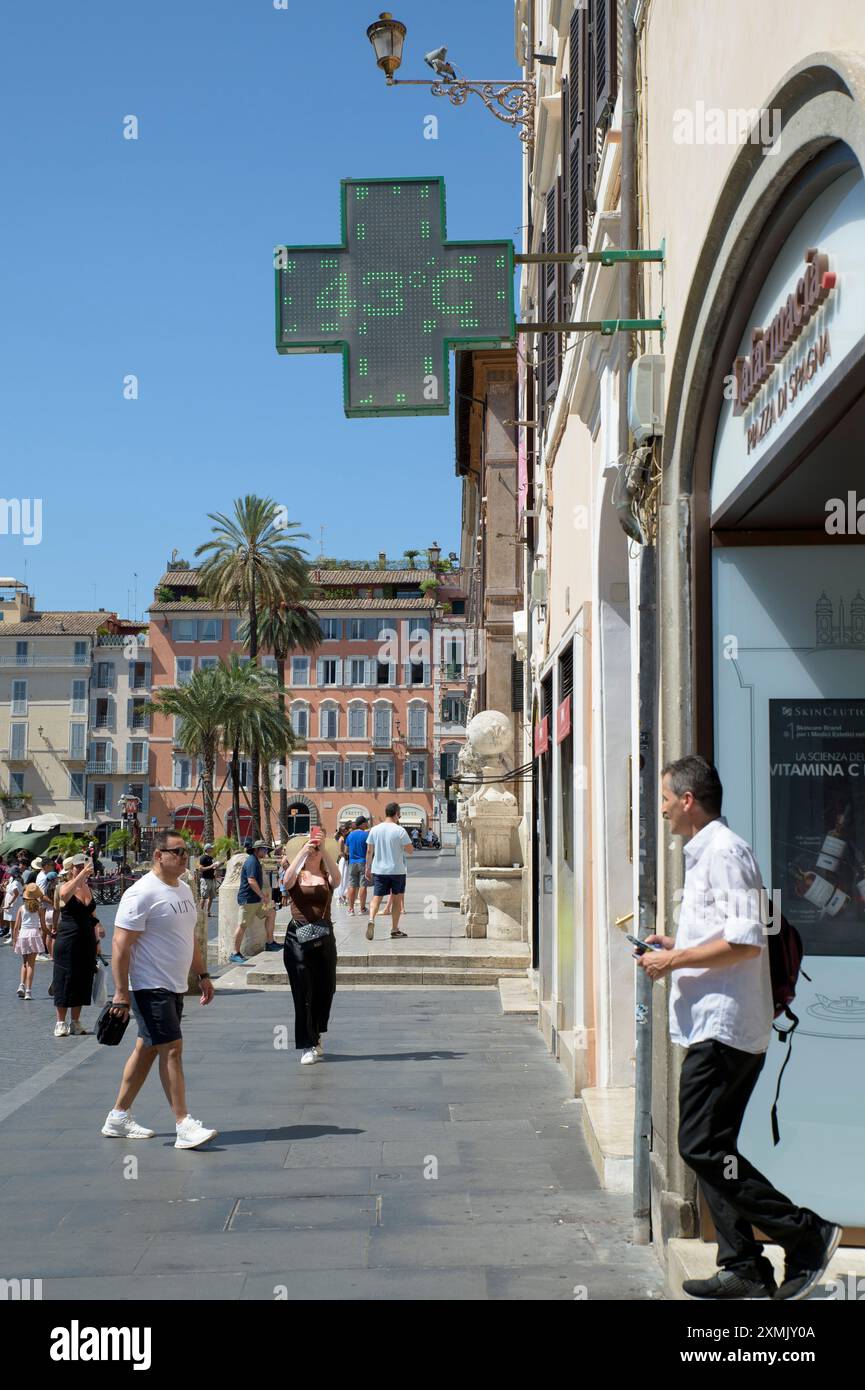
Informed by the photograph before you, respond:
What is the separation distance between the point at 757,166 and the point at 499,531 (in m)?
26.7

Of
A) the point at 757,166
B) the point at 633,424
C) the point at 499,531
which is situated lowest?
the point at 633,424

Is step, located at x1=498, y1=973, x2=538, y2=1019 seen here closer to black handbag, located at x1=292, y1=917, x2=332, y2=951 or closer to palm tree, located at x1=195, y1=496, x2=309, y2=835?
black handbag, located at x1=292, y1=917, x2=332, y2=951

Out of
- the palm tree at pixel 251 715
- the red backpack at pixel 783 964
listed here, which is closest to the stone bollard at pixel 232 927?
the red backpack at pixel 783 964

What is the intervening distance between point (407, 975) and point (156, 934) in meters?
8.96

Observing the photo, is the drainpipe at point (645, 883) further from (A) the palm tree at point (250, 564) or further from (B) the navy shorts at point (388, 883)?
(A) the palm tree at point (250, 564)

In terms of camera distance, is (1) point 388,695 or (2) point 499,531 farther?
(1) point 388,695

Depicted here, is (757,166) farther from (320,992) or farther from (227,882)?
(227,882)

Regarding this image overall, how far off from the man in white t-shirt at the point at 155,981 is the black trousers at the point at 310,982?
8.48 feet

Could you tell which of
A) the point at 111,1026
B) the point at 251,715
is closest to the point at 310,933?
the point at 111,1026

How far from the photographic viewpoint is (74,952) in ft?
45.9

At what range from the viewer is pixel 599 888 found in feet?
30.8

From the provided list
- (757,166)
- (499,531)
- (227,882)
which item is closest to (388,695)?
(499,531)

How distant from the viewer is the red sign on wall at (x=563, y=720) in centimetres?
1097
